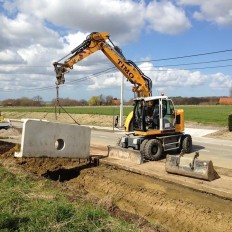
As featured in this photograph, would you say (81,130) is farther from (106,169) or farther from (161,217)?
(161,217)

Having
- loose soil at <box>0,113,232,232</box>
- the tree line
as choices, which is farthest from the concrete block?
the tree line

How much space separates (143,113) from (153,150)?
152cm

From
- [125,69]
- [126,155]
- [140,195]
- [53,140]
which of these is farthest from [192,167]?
[125,69]

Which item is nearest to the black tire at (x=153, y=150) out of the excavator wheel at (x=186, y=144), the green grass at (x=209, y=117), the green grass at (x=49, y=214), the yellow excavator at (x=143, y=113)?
the yellow excavator at (x=143, y=113)

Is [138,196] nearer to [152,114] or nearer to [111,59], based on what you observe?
[152,114]

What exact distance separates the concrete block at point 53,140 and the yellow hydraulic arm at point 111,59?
322cm

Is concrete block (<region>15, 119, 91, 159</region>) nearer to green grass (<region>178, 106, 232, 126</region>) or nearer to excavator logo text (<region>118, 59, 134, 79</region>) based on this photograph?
excavator logo text (<region>118, 59, 134, 79</region>)

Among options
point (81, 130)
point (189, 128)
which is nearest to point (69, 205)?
point (81, 130)

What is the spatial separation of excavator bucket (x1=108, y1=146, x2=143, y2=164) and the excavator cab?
136cm

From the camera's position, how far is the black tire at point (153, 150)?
1389cm

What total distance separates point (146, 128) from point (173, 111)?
153 centimetres

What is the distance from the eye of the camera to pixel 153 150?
46.6 feet

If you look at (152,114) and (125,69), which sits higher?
(125,69)

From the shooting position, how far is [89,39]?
1552 cm
